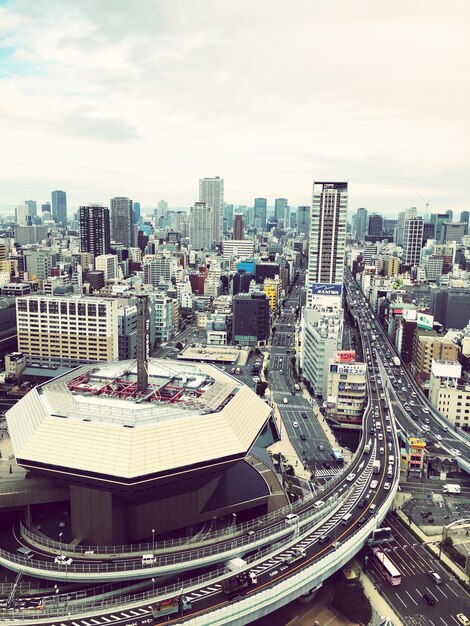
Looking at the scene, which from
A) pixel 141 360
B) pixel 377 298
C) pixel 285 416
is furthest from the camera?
pixel 377 298

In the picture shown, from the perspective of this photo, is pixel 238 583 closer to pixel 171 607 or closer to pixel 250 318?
pixel 171 607

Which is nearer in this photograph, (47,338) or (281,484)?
(281,484)

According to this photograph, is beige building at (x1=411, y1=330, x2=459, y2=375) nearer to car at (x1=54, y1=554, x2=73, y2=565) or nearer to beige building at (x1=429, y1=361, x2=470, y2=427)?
beige building at (x1=429, y1=361, x2=470, y2=427)

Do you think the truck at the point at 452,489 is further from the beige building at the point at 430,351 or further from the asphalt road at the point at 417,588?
the beige building at the point at 430,351

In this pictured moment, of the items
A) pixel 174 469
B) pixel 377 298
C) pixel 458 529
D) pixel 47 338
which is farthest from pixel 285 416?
pixel 377 298

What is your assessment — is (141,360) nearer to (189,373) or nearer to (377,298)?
(189,373)

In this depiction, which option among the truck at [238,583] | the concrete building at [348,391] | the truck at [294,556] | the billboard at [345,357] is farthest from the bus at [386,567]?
the billboard at [345,357]

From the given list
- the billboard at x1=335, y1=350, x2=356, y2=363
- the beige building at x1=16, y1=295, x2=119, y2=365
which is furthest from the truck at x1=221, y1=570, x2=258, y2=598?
the beige building at x1=16, y1=295, x2=119, y2=365
